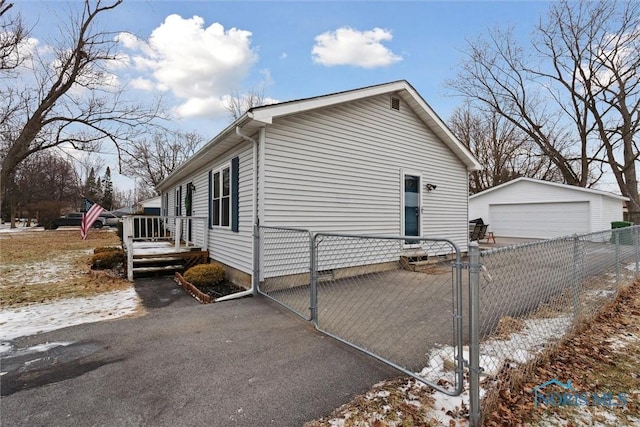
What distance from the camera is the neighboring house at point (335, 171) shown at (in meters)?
5.73

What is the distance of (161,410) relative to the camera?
228 centimetres

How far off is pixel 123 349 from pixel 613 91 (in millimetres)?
24815

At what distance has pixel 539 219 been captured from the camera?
16.1 metres

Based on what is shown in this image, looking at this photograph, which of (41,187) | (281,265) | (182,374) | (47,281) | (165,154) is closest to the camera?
(182,374)

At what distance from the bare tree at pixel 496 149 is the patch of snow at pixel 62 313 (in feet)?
77.0

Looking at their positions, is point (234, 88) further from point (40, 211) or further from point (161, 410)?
point (161, 410)

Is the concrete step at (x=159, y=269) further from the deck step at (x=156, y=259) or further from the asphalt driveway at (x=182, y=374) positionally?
the asphalt driveway at (x=182, y=374)

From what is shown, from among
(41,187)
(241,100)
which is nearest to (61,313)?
(241,100)

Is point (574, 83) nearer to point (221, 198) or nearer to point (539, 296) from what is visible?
point (539, 296)

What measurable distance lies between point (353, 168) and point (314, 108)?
5.29ft

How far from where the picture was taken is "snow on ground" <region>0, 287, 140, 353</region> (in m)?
3.98

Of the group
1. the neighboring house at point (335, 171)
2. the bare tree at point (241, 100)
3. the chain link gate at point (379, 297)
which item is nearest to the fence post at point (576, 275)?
the chain link gate at point (379, 297)

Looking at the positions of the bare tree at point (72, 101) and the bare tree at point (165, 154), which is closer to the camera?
the bare tree at point (72, 101)

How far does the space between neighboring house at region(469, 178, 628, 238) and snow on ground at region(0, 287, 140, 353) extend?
57.2 ft
